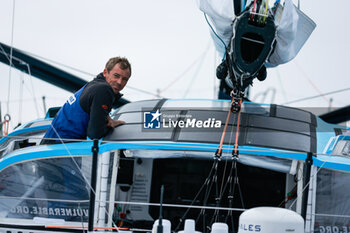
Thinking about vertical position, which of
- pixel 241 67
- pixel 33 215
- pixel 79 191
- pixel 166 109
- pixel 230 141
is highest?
pixel 241 67

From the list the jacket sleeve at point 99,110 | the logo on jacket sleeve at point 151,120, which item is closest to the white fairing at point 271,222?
the jacket sleeve at point 99,110

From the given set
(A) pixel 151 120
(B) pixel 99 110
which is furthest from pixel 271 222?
(A) pixel 151 120

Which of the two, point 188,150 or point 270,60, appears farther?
point 270,60

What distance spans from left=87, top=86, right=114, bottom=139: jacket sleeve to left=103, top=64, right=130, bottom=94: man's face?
238 millimetres

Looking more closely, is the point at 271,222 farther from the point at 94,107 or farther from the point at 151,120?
the point at 151,120

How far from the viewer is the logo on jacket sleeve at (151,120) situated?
12.5 ft

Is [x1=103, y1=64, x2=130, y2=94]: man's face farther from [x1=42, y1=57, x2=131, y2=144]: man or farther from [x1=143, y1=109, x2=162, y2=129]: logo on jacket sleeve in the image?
[x1=143, y1=109, x2=162, y2=129]: logo on jacket sleeve

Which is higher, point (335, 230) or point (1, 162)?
point (1, 162)

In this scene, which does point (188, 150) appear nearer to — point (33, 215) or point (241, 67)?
point (241, 67)

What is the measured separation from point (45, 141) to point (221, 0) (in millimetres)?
2053

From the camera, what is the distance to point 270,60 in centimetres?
385

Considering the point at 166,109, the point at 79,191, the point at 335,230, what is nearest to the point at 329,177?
the point at 335,230

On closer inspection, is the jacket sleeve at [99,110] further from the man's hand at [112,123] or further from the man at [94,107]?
the man's hand at [112,123]

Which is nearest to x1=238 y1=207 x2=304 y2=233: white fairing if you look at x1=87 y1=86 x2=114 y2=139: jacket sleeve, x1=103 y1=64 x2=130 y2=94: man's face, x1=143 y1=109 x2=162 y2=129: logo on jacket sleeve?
x1=87 y1=86 x2=114 y2=139: jacket sleeve
